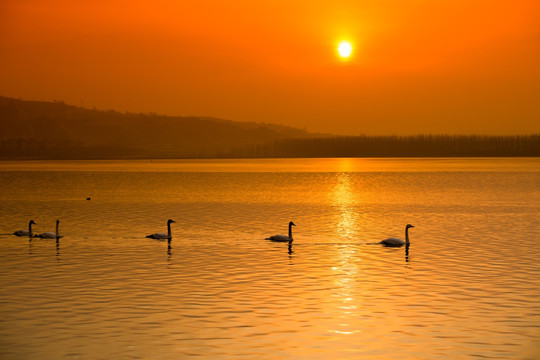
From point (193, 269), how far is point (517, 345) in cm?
1740

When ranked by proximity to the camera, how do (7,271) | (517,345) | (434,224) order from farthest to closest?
(434,224), (7,271), (517,345)

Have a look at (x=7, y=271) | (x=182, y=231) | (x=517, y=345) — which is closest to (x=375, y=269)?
(x=517, y=345)

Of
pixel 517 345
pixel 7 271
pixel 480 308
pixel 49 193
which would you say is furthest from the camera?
pixel 49 193

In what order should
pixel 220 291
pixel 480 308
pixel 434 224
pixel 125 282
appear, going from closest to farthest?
pixel 480 308 < pixel 220 291 < pixel 125 282 < pixel 434 224

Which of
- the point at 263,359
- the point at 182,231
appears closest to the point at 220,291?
the point at 263,359

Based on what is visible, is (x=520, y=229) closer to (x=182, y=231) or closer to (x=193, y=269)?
(x=182, y=231)

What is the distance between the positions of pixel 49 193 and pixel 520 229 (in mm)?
70572

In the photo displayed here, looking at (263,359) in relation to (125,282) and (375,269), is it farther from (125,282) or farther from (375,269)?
(375,269)

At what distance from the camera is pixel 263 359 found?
1991cm

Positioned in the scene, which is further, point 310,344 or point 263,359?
point 310,344

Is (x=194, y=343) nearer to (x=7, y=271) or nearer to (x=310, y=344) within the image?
(x=310, y=344)

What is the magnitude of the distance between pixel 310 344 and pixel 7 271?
18442 mm

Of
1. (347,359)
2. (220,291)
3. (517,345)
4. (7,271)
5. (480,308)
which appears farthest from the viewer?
(7,271)

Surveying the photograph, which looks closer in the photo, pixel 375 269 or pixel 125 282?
pixel 125 282
